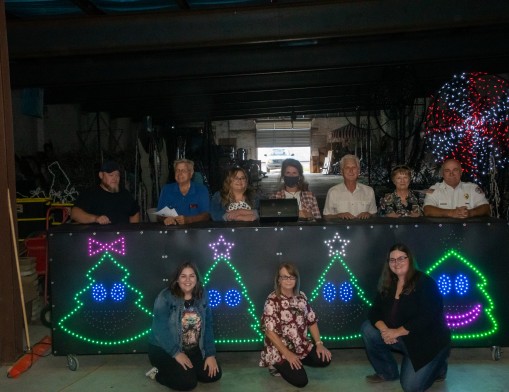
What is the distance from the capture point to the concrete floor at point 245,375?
14.6ft

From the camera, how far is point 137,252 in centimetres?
494

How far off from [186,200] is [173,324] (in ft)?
Answer: 5.20

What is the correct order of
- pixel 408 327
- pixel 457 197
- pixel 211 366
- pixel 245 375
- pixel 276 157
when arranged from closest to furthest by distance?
1. pixel 408 327
2. pixel 211 366
3. pixel 245 375
4. pixel 457 197
5. pixel 276 157

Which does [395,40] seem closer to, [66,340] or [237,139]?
[66,340]

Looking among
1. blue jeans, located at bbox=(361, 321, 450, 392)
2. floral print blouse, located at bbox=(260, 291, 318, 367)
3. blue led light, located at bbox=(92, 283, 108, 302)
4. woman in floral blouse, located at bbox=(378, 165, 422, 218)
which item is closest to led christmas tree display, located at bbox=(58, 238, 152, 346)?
blue led light, located at bbox=(92, 283, 108, 302)

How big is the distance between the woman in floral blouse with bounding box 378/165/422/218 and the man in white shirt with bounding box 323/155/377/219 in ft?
0.51

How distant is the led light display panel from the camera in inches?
191

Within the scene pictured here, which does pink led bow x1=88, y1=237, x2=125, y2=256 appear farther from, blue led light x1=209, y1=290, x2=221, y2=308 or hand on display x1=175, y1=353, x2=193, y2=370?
hand on display x1=175, y1=353, x2=193, y2=370

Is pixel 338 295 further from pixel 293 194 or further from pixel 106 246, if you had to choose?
pixel 106 246

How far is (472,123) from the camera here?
9094mm

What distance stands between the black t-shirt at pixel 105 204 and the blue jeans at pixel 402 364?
2.67 m

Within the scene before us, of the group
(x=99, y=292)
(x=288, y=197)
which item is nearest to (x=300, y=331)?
(x=288, y=197)

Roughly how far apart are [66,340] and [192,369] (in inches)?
50.7

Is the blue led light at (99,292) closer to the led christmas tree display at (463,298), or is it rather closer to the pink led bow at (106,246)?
the pink led bow at (106,246)
